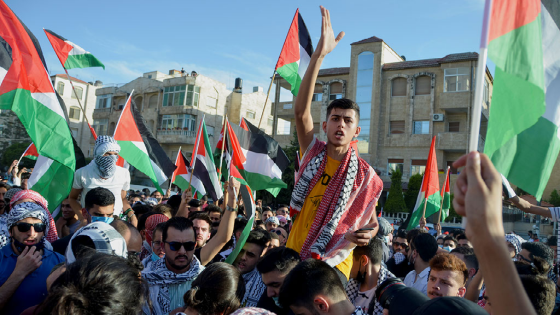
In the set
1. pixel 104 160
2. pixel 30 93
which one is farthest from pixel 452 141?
pixel 30 93

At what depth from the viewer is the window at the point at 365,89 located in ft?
114

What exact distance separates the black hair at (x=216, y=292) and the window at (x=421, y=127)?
32193mm

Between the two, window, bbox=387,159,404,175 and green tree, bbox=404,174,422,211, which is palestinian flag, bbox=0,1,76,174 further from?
window, bbox=387,159,404,175

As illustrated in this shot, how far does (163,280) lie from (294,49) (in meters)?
5.12

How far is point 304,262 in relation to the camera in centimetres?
255

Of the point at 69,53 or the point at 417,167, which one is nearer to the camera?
the point at 69,53

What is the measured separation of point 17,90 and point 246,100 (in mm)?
44085

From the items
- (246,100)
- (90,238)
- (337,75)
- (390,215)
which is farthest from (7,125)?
(90,238)

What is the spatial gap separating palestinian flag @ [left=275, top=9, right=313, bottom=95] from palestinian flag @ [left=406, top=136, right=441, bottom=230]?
144 inches

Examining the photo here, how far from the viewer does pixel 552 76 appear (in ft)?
8.71

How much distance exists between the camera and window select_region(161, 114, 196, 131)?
4431cm

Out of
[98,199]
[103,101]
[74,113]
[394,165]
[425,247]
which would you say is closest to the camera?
[98,199]

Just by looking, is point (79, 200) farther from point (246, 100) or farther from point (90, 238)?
point (246, 100)

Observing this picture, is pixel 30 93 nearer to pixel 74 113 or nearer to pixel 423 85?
pixel 423 85
